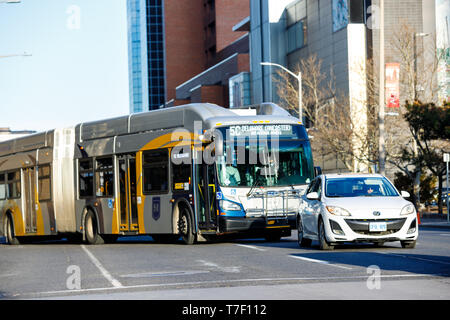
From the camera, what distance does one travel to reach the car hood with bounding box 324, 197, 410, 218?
17.5 metres

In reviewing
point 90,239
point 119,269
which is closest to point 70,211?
point 90,239

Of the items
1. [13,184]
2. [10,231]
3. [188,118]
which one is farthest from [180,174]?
[10,231]

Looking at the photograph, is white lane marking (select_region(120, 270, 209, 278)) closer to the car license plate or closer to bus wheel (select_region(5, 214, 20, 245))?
the car license plate

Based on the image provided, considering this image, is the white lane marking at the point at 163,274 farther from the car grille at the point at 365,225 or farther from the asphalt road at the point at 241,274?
the car grille at the point at 365,225

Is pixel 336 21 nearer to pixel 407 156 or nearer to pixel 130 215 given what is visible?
pixel 407 156

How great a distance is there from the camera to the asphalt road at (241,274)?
1097 cm

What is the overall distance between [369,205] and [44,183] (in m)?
14.6

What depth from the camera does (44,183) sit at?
96.6ft

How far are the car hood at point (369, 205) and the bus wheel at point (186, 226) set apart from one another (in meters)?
5.51

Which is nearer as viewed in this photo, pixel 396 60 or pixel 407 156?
pixel 407 156
